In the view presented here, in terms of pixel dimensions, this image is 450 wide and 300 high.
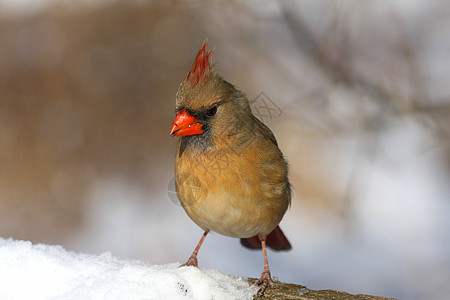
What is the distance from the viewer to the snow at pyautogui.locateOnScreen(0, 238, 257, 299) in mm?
2121

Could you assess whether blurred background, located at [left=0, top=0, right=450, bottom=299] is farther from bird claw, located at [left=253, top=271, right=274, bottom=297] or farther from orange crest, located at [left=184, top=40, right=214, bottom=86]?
orange crest, located at [left=184, top=40, right=214, bottom=86]

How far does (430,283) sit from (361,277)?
0.53 m

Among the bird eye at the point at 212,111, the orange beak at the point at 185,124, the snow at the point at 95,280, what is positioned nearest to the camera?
the snow at the point at 95,280

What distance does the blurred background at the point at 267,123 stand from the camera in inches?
183

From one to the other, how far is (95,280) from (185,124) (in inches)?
28.6

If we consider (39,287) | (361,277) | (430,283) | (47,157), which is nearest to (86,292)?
(39,287)

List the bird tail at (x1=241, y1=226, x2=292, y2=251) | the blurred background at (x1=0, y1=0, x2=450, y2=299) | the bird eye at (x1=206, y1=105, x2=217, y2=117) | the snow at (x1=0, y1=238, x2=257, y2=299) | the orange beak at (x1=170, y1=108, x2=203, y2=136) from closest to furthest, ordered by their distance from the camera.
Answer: the snow at (x1=0, y1=238, x2=257, y2=299), the orange beak at (x1=170, y1=108, x2=203, y2=136), the bird eye at (x1=206, y1=105, x2=217, y2=117), the bird tail at (x1=241, y1=226, x2=292, y2=251), the blurred background at (x1=0, y1=0, x2=450, y2=299)

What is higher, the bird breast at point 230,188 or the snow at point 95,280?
the bird breast at point 230,188

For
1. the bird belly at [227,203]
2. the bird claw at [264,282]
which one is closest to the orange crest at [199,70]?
the bird belly at [227,203]

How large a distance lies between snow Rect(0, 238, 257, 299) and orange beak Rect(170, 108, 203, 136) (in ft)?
1.89

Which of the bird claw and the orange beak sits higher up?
the orange beak

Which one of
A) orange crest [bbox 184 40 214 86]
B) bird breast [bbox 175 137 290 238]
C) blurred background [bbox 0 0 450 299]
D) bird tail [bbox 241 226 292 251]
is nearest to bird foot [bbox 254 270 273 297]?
bird breast [bbox 175 137 290 238]

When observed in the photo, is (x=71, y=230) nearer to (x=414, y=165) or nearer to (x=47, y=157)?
(x=47, y=157)

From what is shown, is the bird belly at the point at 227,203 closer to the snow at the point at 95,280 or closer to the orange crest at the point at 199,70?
the snow at the point at 95,280
